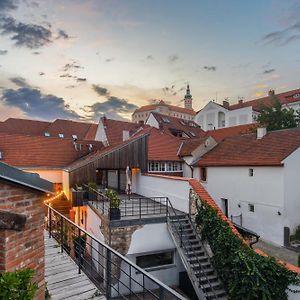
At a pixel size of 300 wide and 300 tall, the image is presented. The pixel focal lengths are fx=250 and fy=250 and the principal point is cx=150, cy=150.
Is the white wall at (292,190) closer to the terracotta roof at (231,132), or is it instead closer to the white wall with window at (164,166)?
the white wall with window at (164,166)

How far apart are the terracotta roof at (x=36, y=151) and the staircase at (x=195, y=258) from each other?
14.8 metres

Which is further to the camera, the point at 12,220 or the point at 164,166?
the point at 164,166

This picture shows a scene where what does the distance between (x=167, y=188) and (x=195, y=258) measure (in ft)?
15.5

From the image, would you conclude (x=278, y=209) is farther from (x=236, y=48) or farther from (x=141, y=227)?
(x=236, y=48)

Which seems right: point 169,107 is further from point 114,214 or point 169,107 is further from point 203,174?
point 114,214

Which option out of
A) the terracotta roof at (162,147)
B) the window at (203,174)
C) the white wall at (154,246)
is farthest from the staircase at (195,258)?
the terracotta roof at (162,147)

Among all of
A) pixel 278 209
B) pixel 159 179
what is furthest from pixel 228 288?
pixel 278 209

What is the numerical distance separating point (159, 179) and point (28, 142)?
14.5 meters

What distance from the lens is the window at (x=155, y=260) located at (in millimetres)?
11570

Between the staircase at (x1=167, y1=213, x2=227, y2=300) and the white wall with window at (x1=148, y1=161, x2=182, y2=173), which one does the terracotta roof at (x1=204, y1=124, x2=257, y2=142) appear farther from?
the staircase at (x1=167, y1=213, x2=227, y2=300)

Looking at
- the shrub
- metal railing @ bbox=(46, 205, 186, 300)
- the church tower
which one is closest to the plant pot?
metal railing @ bbox=(46, 205, 186, 300)

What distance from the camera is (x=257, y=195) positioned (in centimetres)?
1758

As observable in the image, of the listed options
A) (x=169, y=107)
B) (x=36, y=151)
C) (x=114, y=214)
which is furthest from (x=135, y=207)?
(x=169, y=107)

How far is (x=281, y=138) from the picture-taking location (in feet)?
62.5
